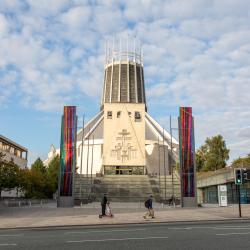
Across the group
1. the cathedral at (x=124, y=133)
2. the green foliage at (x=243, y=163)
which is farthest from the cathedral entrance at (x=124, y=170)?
the green foliage at (x=243, y=163)

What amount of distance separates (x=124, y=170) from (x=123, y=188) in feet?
56.2

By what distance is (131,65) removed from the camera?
118m

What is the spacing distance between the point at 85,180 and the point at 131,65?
71.5 metres

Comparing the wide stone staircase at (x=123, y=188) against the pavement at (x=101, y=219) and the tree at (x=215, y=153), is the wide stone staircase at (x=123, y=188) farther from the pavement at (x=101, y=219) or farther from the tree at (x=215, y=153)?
the pavement at (x=101, y=219)

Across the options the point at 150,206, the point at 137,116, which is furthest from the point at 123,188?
the point at 150,206

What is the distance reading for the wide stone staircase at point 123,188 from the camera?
152 ft

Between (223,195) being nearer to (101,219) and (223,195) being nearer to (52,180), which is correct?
(101,219)

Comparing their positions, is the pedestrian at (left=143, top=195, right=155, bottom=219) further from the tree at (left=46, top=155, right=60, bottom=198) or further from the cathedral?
the tree at (left=46, top=155, right=60, bottom=198)

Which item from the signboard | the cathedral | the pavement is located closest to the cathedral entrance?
the cathedral

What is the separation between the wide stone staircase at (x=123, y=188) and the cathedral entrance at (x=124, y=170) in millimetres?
11362

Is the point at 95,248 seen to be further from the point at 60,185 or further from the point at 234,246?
the point at 60,185

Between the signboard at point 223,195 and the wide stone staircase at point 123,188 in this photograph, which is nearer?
the signboard at point 223,195

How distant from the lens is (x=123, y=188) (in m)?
49.3

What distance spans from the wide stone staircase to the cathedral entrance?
11.4 meters
